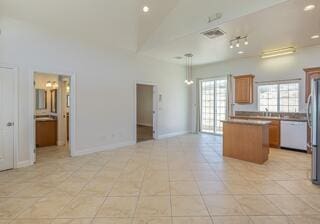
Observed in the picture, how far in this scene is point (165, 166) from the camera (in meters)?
4.37

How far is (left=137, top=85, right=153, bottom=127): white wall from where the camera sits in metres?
11.7

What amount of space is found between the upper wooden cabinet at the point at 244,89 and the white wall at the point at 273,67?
20 centimetres

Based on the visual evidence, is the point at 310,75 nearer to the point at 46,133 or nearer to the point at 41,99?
the point at 46,133

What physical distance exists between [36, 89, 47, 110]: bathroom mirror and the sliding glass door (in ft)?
20.3

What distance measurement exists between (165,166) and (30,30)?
4196mm

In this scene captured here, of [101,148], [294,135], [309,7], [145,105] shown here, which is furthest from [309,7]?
[145,105]

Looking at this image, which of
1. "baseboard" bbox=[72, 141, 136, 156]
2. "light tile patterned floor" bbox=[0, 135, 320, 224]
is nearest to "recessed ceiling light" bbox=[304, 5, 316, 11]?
"light tile patterned floor" bbox=[0, 135, 320, 224]

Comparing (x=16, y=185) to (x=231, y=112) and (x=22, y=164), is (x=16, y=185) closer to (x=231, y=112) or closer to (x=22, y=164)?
(x=22, y=164)

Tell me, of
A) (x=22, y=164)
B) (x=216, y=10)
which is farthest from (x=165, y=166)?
(x=216, y=10)

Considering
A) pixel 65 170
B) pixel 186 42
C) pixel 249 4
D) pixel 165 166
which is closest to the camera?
pixel 249 4

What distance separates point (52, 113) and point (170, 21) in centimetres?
503

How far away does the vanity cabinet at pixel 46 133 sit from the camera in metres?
6.18

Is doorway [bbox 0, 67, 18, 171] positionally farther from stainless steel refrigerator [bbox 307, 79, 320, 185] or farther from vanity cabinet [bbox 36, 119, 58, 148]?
stainless steel refrigerator [bbox 307, 79, 320, 185]

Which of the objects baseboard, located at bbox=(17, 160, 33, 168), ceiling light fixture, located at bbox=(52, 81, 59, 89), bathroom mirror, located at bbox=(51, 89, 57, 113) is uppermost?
ceiling light fixture, located at bbox=(52, 81, 59, 89)
